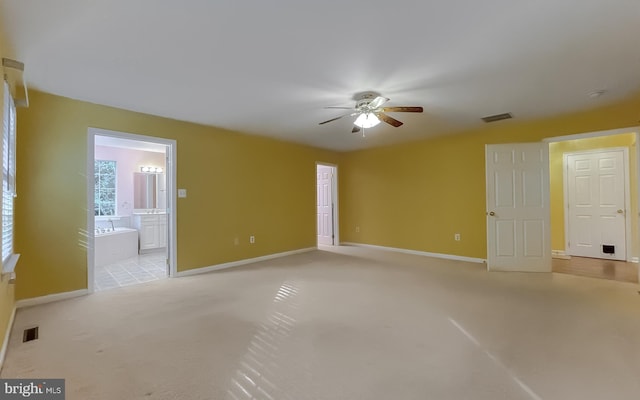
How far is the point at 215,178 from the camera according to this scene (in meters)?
4.64

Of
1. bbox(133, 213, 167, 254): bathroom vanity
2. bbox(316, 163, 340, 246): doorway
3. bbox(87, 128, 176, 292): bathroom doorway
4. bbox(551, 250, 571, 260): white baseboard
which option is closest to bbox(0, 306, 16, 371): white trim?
bbox(87, 128, 176, 292): bathroom doorway

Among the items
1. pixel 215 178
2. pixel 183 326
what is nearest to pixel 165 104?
pixel 215 178

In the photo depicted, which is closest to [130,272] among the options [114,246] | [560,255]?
[114,246]

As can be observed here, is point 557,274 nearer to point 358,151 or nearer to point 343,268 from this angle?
point 343,268

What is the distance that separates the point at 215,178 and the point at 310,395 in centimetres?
376

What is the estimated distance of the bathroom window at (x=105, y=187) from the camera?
247 inches

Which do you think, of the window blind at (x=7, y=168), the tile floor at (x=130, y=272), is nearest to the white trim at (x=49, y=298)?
the tile floor at (x=130, y=272)

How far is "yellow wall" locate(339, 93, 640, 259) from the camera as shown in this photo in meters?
4.23

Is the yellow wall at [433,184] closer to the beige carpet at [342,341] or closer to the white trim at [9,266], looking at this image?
the beige carpet at [342,341]

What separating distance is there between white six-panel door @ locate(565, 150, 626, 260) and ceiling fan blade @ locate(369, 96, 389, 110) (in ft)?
15.2

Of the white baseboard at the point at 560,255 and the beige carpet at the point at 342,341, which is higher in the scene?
the white baseboard at the point at 560,255

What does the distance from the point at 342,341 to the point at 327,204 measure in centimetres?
525

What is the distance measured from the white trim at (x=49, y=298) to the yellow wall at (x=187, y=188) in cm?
5

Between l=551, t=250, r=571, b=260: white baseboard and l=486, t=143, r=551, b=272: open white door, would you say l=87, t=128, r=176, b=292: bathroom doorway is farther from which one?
l=551, t=250, r=571, b=260: white baseboard
